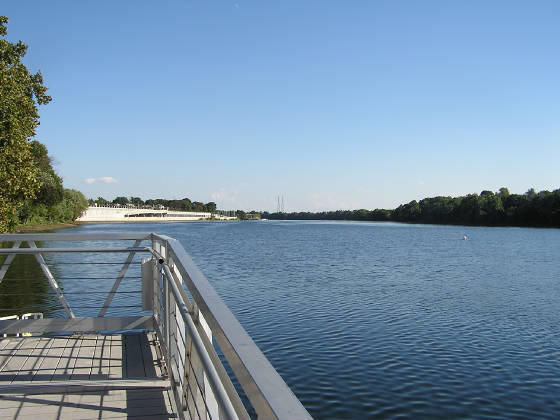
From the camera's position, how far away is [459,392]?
9117 millimetres

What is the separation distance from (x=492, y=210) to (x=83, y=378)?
11951 centimetres

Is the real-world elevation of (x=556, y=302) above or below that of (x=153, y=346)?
below

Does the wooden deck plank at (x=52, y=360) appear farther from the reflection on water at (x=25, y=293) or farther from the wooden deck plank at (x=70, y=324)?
the reflection on water at (x=25, y=293)

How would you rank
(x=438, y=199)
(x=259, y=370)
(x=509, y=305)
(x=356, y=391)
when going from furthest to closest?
(x=438, y=199) < (x=509, y=305) < (x=356, y=391) < (x=259, y=370)

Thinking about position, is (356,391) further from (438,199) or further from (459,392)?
(438,199)

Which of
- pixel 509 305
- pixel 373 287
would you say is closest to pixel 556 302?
pixel 509 305

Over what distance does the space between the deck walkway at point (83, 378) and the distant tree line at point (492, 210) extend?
106m

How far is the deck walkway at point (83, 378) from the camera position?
366 centimetres

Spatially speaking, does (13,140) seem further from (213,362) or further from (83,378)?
(213,362)

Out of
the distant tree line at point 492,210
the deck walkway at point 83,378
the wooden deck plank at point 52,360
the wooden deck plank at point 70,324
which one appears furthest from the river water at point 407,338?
the distant tree line at point 492,210

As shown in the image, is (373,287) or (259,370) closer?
(259,370)

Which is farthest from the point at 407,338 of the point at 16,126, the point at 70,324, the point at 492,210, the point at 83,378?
the point at 492,210

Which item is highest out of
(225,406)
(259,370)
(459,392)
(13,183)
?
(13,183)

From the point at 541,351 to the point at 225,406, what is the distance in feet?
40.1
